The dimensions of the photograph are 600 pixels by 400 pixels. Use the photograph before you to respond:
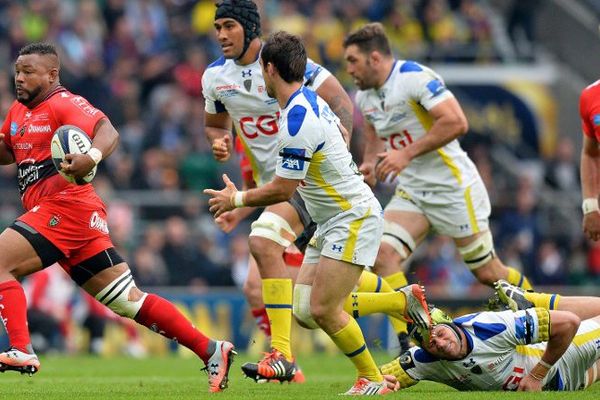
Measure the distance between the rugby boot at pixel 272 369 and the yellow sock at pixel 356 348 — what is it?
2.82 ft

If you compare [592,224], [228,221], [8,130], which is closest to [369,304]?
[228,221]

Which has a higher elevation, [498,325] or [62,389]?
[498,325]

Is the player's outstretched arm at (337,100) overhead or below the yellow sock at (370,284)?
overhead

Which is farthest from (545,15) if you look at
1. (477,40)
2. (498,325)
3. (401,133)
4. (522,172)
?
(498,325)

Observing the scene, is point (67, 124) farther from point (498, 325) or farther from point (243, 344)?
point (243, 344)

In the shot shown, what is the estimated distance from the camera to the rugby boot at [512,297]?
9477 millimetres

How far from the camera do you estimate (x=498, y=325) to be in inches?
357

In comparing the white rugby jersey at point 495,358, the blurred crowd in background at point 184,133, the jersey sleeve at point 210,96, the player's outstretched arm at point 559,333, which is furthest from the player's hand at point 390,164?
the blurred crowd in background at point 184,133

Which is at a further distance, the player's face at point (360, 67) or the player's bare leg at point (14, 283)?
the player's face at point (360, 67)

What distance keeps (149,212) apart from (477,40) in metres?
8.72

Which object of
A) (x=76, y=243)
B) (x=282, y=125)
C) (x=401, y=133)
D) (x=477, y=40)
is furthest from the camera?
(x=477, y=40)

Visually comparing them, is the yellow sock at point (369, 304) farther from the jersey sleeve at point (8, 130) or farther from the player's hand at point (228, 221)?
the jersey sleeve at point (8, 130)

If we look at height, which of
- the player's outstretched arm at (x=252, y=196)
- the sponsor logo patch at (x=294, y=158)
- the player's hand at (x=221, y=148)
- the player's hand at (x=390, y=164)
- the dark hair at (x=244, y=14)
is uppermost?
the dark hair at (x=244, y=14)

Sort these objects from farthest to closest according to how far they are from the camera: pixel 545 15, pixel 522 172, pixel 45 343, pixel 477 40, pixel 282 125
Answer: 1. pixel 545 15
2. pixel 477 40
3. pixel 522 172
4. pixel 45 343
5. pixel 282 125
